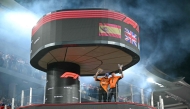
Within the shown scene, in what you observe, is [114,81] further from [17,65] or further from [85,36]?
[17,65]

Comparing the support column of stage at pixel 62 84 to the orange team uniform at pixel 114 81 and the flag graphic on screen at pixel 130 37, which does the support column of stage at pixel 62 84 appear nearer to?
the orange team uniform at pixel 114 81

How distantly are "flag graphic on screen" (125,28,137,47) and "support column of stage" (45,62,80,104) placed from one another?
3.72m

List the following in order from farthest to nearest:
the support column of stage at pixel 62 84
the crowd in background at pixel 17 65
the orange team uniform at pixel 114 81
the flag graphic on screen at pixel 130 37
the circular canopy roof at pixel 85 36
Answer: the crowd in background at pixel 17 65
the support column of stage at pixel 62 84
the flag graphic on screen at pixel 130 37
the orange team uniform at pixel 114 81
the circular canopy roof at pixel 85 36

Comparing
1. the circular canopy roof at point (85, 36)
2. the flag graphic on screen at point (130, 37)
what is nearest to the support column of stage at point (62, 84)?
the circular canopy roof at point (85, 36)

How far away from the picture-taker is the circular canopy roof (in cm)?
1534

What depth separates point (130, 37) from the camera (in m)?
16.4

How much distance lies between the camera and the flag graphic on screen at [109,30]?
50.4 ft

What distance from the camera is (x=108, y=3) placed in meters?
34.1

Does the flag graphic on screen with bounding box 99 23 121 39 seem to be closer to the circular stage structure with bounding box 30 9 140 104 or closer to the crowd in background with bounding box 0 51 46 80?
the circular stage structure with bounding box 30 9 140 104

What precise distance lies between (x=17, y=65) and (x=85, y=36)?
16595mm

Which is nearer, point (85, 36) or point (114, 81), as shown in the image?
point (85, 36)

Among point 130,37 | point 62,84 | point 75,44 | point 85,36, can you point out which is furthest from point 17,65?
point 130,37

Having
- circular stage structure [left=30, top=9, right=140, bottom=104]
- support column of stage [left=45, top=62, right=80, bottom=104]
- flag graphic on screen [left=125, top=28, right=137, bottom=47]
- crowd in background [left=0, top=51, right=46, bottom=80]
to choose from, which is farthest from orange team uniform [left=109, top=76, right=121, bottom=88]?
crowd in background [left=0, top=51, right=46, bottom=80]

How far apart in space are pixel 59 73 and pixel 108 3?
18295mm
